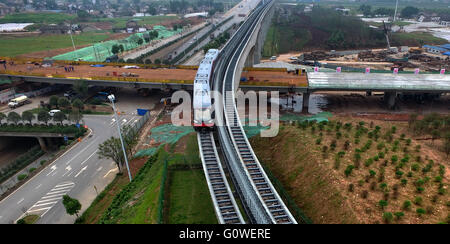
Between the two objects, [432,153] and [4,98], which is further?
[4,98]

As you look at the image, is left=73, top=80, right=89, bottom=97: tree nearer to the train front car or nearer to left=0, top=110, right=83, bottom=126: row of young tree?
left=0, top=110, right=83, bottom=126: row of young tree

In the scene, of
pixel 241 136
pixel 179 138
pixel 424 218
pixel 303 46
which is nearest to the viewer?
pixel 424 218

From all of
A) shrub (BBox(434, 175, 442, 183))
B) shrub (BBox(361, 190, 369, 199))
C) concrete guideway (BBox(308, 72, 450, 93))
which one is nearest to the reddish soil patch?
shrub (BBox(361, 190, 369, 199))

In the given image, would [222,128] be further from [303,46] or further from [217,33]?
[217,33]

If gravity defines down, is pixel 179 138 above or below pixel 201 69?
below

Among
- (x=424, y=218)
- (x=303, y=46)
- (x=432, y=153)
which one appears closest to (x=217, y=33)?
(x=303, y=46)

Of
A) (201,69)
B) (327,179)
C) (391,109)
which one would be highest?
(201,69)

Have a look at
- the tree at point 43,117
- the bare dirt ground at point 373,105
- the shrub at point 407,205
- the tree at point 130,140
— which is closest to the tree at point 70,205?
the tree at point 130,140

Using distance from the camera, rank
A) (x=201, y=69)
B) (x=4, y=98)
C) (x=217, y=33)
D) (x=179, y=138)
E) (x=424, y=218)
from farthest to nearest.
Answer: (x=217, y=33) < (x=4, y=98) < (x=201, y=69) < (x=179, y=138) < (x=424, y=218)

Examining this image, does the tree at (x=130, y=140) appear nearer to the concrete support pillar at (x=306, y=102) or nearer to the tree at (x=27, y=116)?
the tree at (x=27, y=116)
